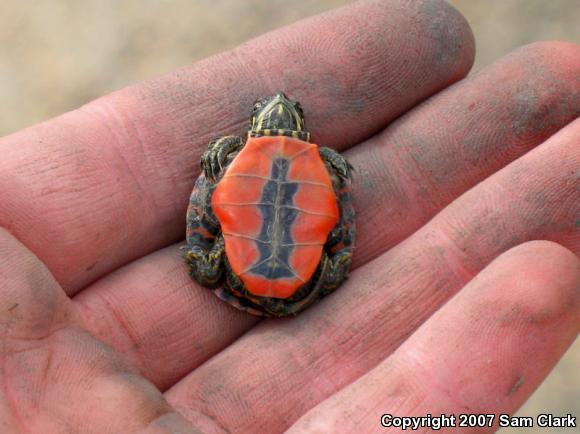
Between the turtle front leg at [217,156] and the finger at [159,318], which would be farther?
the turtle front leg at [217,156]

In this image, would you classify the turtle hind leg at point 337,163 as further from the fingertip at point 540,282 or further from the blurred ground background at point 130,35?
the blurred ground background at point 130,35

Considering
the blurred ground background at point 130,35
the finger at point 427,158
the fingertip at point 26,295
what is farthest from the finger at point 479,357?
the blurred ground background at point 130,35

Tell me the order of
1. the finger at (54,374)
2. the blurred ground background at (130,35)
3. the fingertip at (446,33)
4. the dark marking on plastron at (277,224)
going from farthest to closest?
1. the blurred ground background at (130,35)
2. the fingertip at (446,33)
3. the dark marking on plastron at (277,224)
4. the finger at (54,374)

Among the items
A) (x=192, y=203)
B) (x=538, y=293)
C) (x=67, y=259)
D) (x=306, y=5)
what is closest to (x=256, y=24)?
(x=306, y=5)

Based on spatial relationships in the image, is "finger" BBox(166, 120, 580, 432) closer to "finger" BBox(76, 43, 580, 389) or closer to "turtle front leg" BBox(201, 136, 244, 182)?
"finger" BBox(76, 43, 580, 389)

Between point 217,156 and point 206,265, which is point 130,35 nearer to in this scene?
point 217,156
